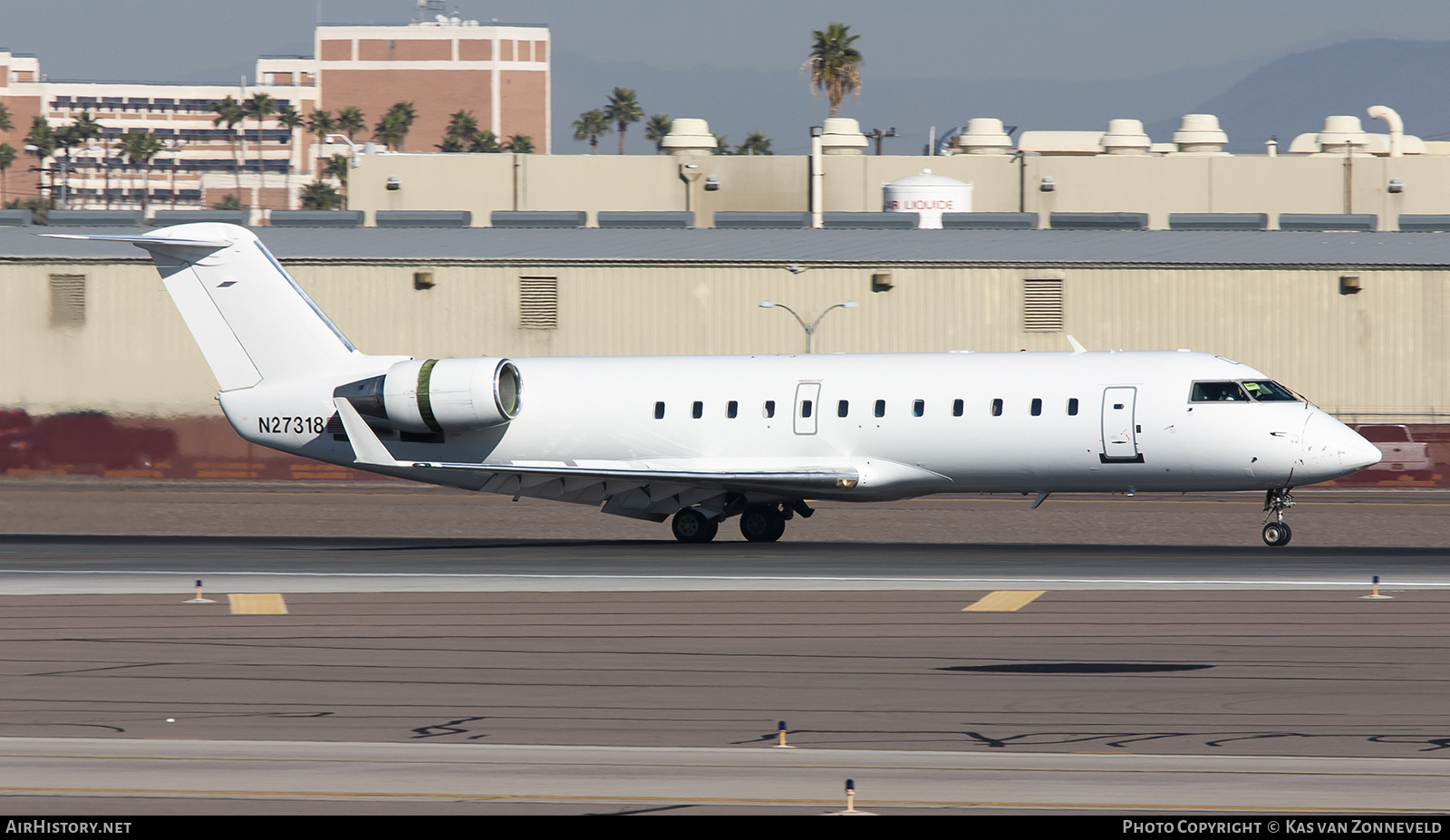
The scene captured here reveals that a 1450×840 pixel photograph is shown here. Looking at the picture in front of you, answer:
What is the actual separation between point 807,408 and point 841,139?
194 ft

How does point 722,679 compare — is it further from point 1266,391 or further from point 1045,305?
point 1045,305

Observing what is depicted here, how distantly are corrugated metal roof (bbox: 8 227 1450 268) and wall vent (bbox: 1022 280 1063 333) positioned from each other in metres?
0.73

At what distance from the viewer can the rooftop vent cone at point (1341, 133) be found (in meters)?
90.4

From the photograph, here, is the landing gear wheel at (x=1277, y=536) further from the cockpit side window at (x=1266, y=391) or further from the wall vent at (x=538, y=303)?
Result: the wall vent at (x=538, y=303)

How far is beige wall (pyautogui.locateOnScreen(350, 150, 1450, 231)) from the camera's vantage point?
81938 millimetres

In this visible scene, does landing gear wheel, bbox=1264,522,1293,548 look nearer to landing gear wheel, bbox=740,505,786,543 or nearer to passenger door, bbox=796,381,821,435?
passenger door, bbox=796,381,821,435

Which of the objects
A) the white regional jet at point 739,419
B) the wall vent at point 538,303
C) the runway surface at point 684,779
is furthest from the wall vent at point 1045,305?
the runway surface at point 684,779

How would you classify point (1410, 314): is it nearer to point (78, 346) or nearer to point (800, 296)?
point (800, 296)

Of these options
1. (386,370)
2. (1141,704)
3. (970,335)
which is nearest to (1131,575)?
(1141,704)

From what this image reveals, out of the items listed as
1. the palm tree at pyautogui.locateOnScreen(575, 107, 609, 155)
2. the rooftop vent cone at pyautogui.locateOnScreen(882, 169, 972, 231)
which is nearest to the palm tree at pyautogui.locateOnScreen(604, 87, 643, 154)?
the palm tree at pyautogui.locateOnScreen(575, 107, 609, 155)

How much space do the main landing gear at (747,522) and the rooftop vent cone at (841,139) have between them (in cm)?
5682

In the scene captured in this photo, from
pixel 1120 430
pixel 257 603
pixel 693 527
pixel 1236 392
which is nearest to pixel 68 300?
pixel 693 527

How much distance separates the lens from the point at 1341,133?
300ft
